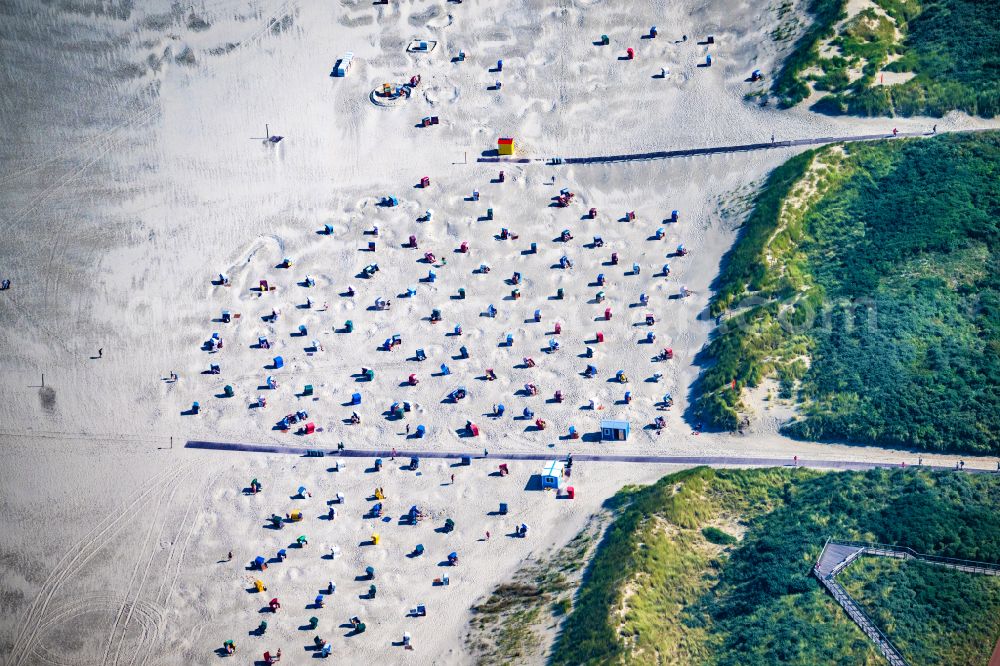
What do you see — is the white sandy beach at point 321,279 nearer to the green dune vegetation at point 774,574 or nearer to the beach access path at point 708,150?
the beach access path at point 708,150

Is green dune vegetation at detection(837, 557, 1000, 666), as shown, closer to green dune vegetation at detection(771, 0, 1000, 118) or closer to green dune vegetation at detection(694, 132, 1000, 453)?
green dune vegetation at detection(694, 132, 1000, 453)

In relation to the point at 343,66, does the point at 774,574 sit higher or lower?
lower

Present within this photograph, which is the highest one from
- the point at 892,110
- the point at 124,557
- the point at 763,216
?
the point at 892,110

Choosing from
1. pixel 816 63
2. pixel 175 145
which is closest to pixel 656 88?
pixel 816 63

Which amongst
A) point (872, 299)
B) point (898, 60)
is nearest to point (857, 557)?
point (872, 299)

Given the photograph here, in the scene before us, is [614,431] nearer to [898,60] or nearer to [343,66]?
[343,66]

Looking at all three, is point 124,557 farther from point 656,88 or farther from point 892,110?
point 892,110
